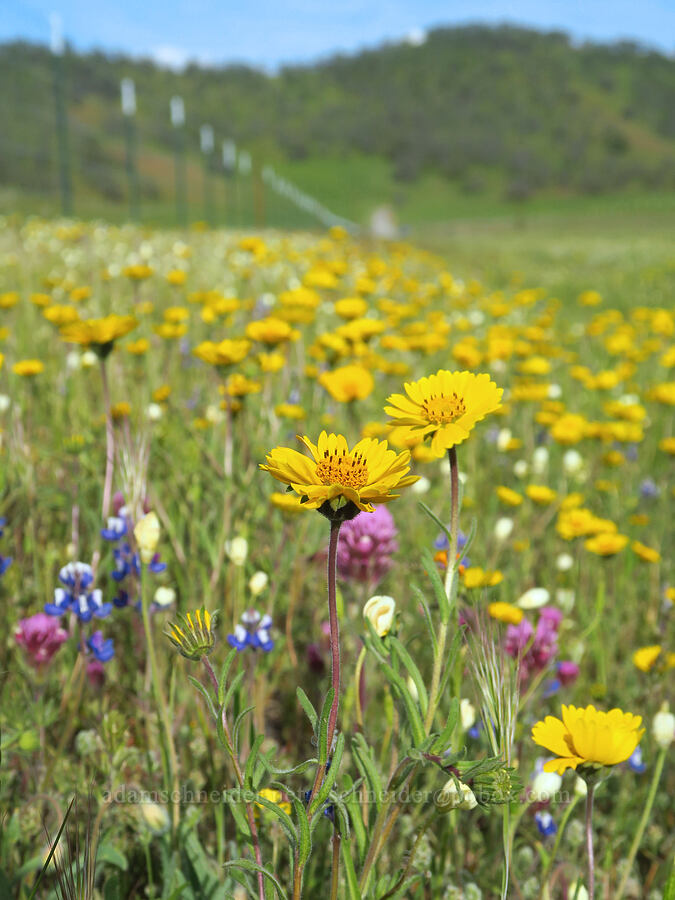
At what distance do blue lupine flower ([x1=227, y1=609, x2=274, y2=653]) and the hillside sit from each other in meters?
33.1

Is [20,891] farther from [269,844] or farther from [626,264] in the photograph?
[626,264]

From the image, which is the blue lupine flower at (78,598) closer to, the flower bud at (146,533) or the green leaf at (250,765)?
the flower bud at (146,533)

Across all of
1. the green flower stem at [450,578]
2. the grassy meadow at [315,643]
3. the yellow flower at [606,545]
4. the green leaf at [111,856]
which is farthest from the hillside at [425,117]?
the green flower stem at [450,578]

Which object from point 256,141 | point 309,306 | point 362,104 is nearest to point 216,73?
point 362,104

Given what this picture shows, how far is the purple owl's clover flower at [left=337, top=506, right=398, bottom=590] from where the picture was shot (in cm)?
148

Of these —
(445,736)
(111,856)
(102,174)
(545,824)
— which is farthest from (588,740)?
(102,174)

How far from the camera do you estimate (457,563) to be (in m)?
0.83

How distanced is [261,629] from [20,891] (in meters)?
0.49

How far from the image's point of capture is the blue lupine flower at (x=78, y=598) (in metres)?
1.23

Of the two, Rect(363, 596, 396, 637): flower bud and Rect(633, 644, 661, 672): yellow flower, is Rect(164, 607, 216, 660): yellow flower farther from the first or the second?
Rect(633, 644, 661, 672): yellow flower

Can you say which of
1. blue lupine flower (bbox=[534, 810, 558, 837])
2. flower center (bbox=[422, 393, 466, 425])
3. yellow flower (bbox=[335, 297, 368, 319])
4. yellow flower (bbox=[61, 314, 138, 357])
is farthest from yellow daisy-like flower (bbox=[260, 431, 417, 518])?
yellow flower (bbox=[335, 297, 368, 319])

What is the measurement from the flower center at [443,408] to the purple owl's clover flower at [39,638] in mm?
814

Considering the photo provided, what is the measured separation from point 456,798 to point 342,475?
1.19 ft

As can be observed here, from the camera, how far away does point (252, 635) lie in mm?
1225
